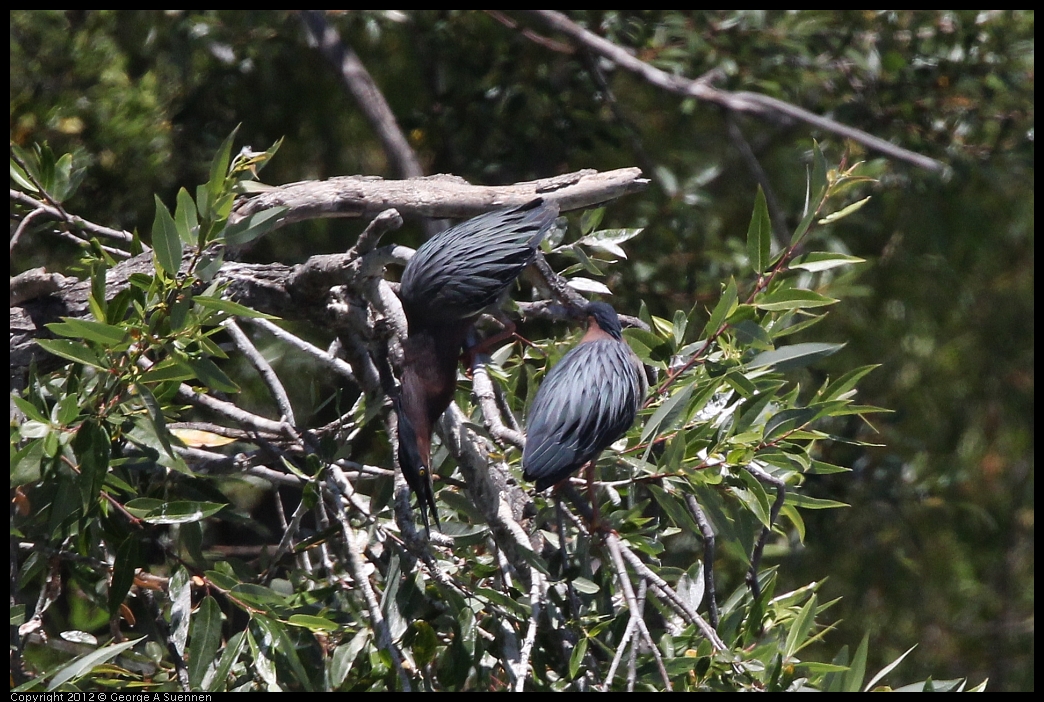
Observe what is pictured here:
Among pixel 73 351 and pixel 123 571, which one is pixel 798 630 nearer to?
pixel 123 571

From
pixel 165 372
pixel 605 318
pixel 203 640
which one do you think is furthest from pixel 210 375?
pixel 605 318

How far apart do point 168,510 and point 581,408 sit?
2.74ft

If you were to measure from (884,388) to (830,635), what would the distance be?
1313mm

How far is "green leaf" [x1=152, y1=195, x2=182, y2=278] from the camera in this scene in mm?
1584

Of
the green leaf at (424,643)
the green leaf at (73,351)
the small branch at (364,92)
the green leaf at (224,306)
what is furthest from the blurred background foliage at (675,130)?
the green leaf at (224,306)

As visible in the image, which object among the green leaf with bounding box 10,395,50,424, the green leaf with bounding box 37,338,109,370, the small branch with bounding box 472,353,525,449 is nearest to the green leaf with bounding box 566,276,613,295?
the small branch with bounding box 472,353,525,449

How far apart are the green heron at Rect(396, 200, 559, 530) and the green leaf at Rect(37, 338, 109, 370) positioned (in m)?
0.63

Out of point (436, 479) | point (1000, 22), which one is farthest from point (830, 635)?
point (436, 479)

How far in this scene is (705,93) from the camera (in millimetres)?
3441

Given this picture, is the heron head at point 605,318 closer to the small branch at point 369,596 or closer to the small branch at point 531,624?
the small branch at point 531,624

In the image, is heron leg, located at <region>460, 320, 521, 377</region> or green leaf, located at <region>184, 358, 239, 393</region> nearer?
green leaf, located at <region>184, 358, 239, 393</region>

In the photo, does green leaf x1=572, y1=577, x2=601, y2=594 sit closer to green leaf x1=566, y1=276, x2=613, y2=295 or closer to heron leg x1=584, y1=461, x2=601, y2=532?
heron leg x1=584, y1=461, x2=601, y2=532

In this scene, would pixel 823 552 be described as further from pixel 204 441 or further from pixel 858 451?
pixel 204 441

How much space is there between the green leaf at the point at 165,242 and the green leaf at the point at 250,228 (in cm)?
10
